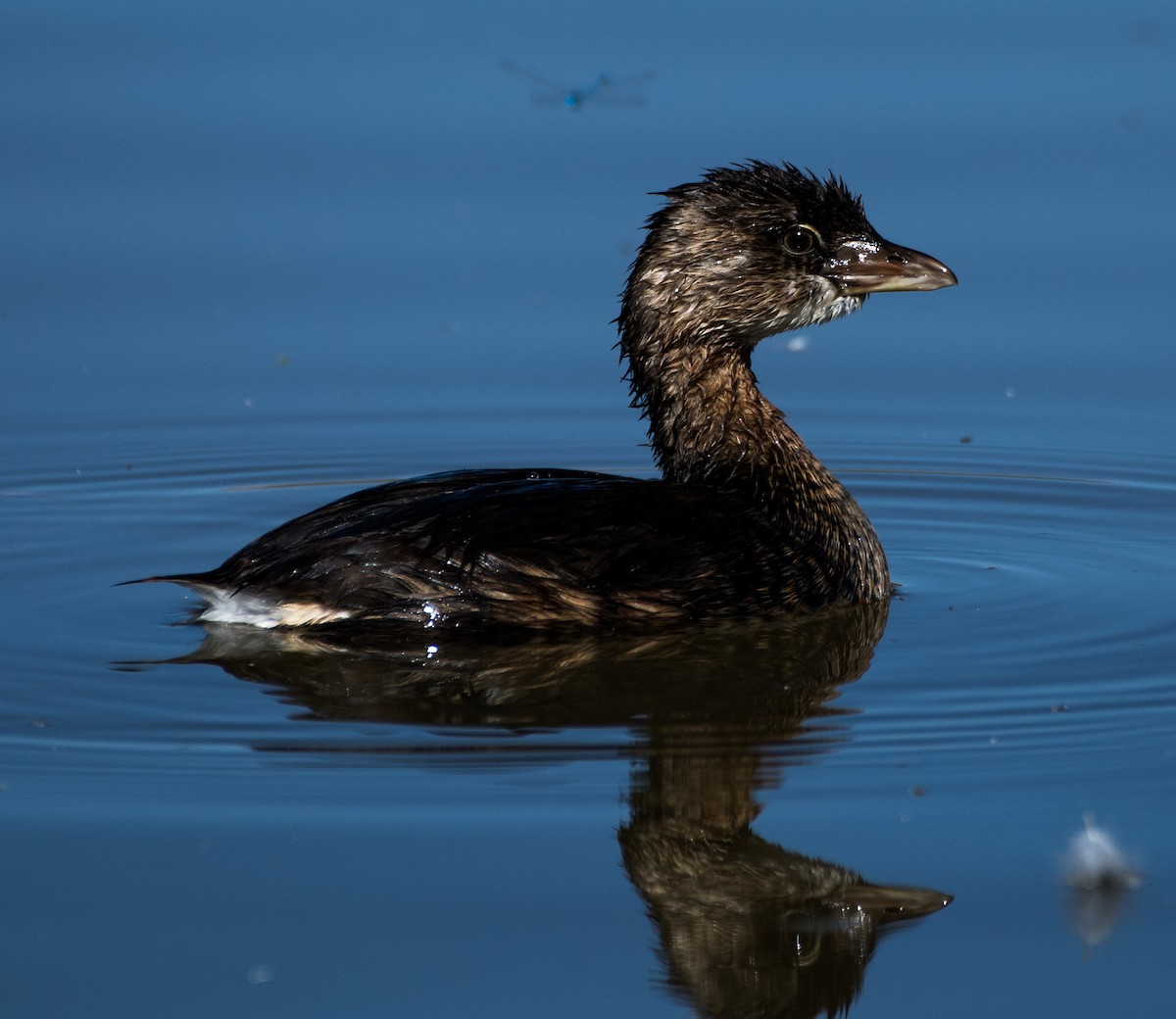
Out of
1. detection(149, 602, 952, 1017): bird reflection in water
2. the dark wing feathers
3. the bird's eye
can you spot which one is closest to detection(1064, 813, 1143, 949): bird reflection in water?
detection(149, 602, 952, 1017): bird reflection in water

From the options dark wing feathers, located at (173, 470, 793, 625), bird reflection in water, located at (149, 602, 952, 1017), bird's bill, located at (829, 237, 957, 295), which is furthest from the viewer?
bird's bill, located at (829, 237, 957, 295)

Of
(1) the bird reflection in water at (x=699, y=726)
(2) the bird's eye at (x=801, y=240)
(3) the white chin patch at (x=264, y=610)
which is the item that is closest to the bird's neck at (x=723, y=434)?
(2) the bird's eye at (x=801, y=240)

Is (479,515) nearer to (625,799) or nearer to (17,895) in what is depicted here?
(625,799)

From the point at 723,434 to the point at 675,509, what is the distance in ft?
2.44

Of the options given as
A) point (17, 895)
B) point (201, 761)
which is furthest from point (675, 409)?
point (17, 895)

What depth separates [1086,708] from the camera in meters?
5.77

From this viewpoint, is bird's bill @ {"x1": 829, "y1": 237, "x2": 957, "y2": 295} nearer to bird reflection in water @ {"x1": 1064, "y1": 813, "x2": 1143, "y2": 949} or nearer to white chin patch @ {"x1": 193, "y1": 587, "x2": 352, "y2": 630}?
white chin patch @ {"x1": 193, "y1": 587, "x2": 352, "y2": 630}

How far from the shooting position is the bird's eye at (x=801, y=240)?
24.4ft

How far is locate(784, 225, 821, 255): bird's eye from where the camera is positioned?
743 cm

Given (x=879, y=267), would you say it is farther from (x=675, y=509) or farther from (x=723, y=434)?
(x=675, y=509)

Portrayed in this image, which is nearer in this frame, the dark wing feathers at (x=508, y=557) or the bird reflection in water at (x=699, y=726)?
the bird reflection in water at (x=699, y=726)

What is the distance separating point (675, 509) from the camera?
6.73m

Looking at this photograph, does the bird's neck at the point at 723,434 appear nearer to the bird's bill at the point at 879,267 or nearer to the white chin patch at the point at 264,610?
the bird's bill at the point at 879,267

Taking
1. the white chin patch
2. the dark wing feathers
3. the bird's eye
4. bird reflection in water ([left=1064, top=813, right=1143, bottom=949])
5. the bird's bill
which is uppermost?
the bird's eye
